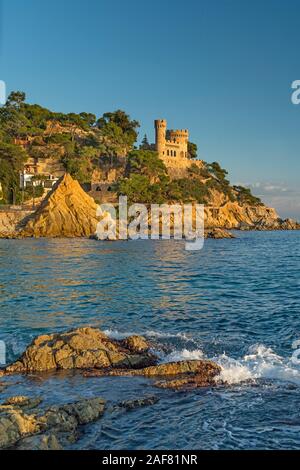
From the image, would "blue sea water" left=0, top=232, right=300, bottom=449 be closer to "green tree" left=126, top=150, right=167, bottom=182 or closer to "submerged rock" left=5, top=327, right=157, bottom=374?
"submerged rock" left=5, top=327, right=157, bottom=374

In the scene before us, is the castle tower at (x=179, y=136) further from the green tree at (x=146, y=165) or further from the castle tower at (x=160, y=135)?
the green tree at (x=146, y=165)

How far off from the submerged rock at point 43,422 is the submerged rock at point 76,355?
2.79 metres

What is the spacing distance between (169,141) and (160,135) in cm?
525

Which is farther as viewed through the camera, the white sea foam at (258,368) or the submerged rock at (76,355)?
the submerged rock at (76,355)

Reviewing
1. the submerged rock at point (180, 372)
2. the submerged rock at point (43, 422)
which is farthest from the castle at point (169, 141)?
the submerged rock at point (43, 422)

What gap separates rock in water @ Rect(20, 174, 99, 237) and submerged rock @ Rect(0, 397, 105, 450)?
66.9 metres

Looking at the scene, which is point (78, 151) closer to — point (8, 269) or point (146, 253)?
point (146, 253)

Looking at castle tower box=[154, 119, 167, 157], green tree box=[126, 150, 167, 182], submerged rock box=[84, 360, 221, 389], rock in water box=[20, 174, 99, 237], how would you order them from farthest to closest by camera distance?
castle tower box=[154, 119, 167, 157] → green tree box=[126, 150, 167, 182] → rock in water box=[20, 174, 99, 237] → submerged rock box=[84, 360, 221, 389]

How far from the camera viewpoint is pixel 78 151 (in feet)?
385

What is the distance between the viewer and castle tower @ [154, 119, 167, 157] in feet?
444

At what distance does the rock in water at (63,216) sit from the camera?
75.1 meters

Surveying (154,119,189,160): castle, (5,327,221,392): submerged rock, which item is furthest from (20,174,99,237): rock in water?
(5,327,221,392): submerged rock

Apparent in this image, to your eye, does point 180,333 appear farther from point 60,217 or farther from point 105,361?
point 60,217

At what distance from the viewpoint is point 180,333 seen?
1628 centimetres
